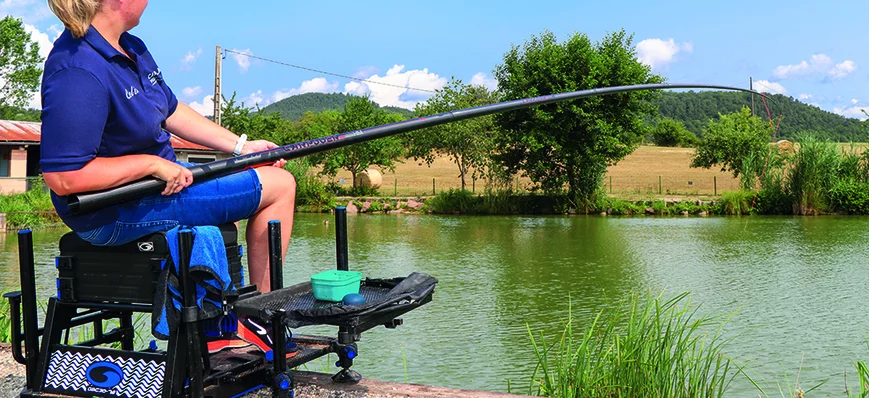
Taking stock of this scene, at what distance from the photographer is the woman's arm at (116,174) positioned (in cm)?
208

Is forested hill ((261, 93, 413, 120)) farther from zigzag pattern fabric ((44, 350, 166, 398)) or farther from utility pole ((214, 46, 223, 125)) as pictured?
zigzag pattern fabric ((44, 350, 166, 398))

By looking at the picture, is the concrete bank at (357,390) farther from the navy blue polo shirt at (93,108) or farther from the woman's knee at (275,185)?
the navy blue polo shirt at (93,108)

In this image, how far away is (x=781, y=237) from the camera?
14.0m

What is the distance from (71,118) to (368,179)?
27.7 m

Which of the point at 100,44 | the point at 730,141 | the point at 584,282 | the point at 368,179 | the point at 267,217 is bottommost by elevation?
the point at 584,282

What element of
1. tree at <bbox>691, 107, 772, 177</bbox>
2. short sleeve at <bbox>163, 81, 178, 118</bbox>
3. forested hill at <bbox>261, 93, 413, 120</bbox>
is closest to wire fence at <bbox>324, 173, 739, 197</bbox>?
tree at <bbox>691, 107, 772, 177</bbox>

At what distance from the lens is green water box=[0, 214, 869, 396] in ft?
17.3

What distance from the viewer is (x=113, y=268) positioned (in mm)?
2250

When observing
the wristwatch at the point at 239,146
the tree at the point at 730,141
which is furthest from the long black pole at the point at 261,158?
the tree at the point at 730,141

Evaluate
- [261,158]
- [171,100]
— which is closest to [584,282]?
[171,100]

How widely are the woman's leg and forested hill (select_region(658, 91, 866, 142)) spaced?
85.9 m

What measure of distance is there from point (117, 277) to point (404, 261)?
8.69 meters

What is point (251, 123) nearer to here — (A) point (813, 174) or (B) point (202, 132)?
(A) point (813, 174)

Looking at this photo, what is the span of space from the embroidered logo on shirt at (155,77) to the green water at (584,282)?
7.77 ft
